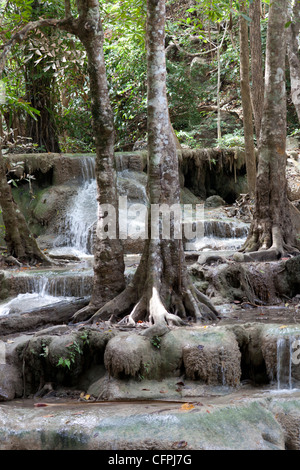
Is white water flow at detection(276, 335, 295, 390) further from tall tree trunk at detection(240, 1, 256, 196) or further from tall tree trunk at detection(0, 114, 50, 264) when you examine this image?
tall tree trunk at detection(240, 1, 256, 196)

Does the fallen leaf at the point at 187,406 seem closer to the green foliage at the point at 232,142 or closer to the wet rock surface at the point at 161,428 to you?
the wet rock surface at the point at 161,428

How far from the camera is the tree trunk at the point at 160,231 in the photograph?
640cm

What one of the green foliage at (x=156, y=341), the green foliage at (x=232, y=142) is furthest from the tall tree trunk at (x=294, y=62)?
the green foliage at (x=232, y=142)

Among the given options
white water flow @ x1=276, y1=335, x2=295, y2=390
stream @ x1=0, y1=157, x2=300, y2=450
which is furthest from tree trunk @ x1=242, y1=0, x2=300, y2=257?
white water flow @ x1=276, y1=335, x2=295, y2=390

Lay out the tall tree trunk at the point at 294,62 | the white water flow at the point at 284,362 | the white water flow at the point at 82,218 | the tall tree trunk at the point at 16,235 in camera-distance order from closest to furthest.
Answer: the white water flow at the point at 284,362
the tall tree trunk at the point at 16,235
the tall tree trunk at the point at 294,62
the white water flow at the point at 82,218

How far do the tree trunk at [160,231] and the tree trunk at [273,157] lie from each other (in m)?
2.79

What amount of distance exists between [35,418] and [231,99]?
65.0 ft

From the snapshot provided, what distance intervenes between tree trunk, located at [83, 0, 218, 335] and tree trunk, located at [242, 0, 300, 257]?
2794 millimetres

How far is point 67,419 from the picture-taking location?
12.2ft

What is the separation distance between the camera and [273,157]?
29.3 ft

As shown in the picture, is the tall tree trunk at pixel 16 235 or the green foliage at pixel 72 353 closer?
the green foliage at pixel 72 353
